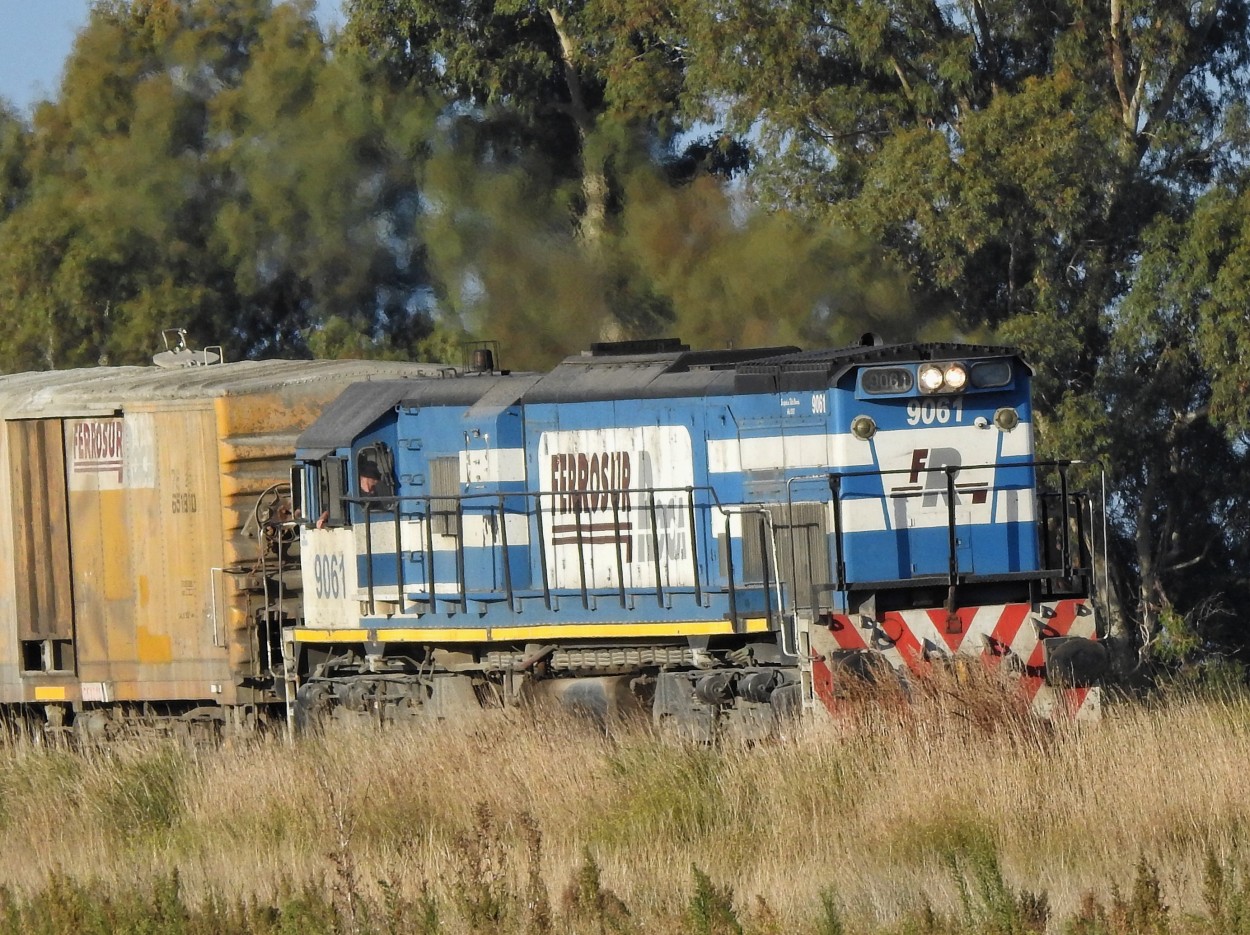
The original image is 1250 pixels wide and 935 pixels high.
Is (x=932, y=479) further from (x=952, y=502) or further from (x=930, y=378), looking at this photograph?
(x=930, y=378)

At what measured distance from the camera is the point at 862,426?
13.7 meters

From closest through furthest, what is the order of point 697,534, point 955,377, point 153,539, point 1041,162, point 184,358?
point 955,377 → point 697,534 → point 153,539 → point 184,358 → point 1041,162

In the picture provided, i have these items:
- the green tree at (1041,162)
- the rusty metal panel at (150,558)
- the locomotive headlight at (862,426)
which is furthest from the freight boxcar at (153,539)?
the green tree at (1041,162)

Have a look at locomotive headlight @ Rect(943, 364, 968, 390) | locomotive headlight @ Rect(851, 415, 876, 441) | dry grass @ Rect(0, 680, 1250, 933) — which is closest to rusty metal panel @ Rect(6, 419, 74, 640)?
dry grass @ Rect(0, 680, 1250, 933)

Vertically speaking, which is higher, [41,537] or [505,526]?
[41,537]

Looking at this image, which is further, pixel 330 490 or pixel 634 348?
pixel 330 490

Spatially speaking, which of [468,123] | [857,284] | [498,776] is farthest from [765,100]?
[498,776]

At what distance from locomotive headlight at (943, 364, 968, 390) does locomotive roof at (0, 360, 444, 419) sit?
517 centimetres

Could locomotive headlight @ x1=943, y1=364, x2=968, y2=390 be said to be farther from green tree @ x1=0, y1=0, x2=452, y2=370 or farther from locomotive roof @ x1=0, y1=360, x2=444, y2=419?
green tree @ x1=0, y1=0, x2=452, y2=370

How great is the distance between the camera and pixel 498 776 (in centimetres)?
1231

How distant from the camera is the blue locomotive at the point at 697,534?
1355 centimetres

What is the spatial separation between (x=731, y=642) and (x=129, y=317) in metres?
26.5

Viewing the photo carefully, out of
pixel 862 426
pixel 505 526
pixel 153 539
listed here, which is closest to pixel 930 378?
pixel 862 426

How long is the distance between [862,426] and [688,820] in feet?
12.0
